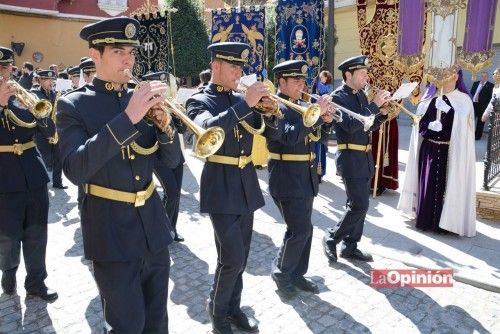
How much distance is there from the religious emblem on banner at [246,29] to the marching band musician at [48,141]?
365 centimetres

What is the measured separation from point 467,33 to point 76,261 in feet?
20.6

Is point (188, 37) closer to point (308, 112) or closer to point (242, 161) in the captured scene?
point (308, 112)

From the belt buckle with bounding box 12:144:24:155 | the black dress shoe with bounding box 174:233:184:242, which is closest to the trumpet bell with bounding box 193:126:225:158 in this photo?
the belt buckle with bounding box 12:144:24:155

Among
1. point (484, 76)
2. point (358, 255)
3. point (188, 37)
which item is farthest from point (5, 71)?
point (188, 37)

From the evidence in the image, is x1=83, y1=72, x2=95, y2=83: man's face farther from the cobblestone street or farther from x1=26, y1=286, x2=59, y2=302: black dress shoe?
x1=26, y1=286, x2=59, y2=302: black dress shoe

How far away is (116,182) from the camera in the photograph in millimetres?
2744

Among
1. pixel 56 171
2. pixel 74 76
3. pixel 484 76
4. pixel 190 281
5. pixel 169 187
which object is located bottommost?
pixel 190 281

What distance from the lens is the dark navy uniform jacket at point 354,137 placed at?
16.9 ft

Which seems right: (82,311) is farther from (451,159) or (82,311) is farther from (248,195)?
(451,159)

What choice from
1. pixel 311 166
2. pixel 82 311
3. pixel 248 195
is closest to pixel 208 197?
pixel 248 195

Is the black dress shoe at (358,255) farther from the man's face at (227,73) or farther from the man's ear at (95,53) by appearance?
the man's ear at (95,53)

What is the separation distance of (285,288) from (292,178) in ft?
3.84

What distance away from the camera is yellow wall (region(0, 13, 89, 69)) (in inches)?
899

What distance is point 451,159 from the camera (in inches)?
247
